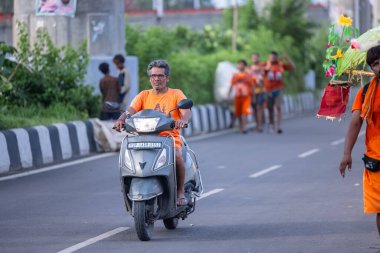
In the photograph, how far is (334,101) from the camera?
33.7ft

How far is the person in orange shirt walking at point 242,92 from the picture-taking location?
2819 cm

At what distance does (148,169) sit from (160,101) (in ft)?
3.21

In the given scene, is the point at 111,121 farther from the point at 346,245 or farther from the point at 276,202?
the point at 346,245

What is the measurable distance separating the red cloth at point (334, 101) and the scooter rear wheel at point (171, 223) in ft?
6.14

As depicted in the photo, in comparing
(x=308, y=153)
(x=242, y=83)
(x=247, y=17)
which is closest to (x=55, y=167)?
(x=308, y=153)

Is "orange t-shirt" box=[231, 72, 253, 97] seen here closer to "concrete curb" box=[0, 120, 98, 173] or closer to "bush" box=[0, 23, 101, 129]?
"bush" box=[0, 23, 101, 129]

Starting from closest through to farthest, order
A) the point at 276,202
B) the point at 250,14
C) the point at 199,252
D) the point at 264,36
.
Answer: the point at 199,252 → the point at 276,202 → the point at 264,36 → the point at 250,14

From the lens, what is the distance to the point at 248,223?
452 inches

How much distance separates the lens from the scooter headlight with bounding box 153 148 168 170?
10250mm

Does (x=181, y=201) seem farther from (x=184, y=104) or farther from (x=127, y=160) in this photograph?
(x=184, y=104)

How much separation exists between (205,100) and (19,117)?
11293mm

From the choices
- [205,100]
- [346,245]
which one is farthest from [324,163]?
[205,100]

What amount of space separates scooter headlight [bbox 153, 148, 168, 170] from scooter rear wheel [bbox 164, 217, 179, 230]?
0.89m

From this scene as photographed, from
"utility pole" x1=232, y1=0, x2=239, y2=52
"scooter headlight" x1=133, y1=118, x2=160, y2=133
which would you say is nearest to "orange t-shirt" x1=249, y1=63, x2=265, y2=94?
"utility pole" x1=232, y1=0, x2=239, y2=52
